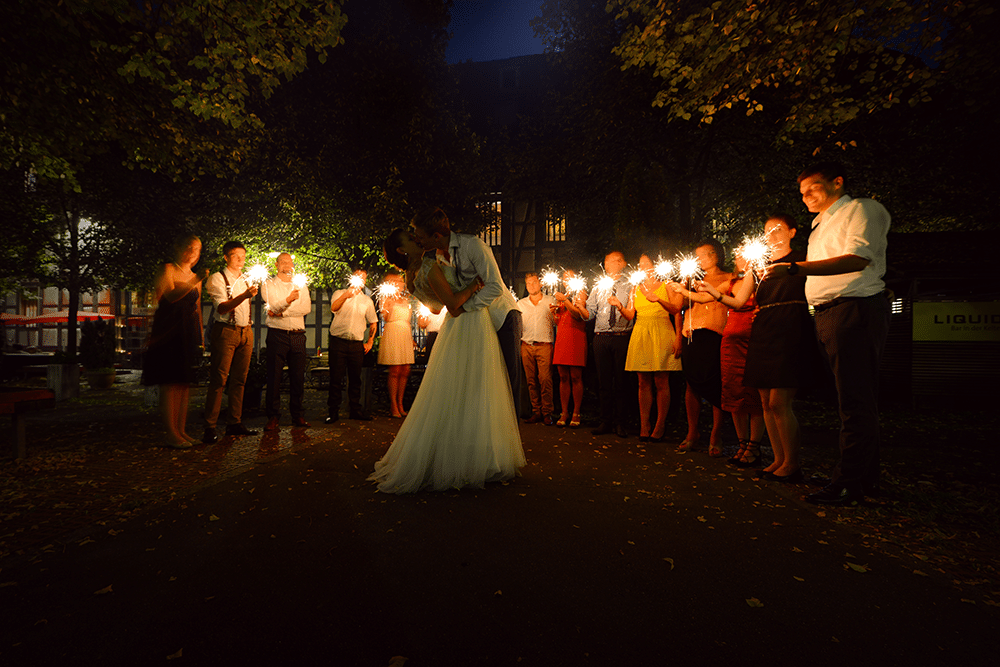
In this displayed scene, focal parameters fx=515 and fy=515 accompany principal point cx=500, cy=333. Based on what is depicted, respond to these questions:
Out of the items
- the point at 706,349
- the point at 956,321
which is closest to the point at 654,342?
the point at 706,349

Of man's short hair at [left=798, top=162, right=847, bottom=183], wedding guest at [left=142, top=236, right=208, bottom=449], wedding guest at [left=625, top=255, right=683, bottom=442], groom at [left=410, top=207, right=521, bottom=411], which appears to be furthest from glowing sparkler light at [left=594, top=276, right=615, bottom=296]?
wedding guest at [left=142, top=236, right=208, bottom=449]

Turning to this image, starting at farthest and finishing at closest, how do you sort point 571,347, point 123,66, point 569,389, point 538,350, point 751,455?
point 538,350
point 569,389
point 571,347
point 123,66
point 751,455

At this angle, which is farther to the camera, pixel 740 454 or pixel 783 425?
pixel 740 454

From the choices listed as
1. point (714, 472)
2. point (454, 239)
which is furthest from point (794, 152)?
point (454, 239)

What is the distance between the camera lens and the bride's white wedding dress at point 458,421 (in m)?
4.04

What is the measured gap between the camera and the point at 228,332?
6.33m

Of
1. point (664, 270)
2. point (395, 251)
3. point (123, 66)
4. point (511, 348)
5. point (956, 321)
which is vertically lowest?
point (511, 348)

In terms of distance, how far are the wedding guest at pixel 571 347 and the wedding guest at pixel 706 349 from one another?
6.09 ft

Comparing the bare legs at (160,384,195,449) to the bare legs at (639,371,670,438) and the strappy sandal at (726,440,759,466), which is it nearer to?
the bare legs at (639,371,670,438)

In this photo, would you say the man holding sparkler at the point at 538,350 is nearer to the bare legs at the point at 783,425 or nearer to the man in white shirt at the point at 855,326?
the bare legs at the point at 783,425

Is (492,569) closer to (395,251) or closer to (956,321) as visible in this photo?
(395,251)

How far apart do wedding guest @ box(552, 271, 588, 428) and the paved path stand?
382 centimetres

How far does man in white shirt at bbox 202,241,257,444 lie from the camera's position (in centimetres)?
614

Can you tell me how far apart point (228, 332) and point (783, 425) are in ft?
20.1
